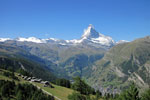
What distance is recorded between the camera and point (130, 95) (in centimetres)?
4925

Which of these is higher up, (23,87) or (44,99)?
(23,87)

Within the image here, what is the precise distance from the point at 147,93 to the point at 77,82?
2322 inches

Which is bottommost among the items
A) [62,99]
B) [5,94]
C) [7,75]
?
[62,99]

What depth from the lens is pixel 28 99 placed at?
66.1m

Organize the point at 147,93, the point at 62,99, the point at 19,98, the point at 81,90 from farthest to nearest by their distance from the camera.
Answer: the point at 81,90 → the point at 62,99 → the point at 19,98 → the point at 147,93

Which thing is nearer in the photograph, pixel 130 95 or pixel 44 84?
pixel 130 95

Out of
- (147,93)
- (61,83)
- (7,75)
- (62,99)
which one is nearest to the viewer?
(147,93)

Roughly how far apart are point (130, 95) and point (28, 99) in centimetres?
4312

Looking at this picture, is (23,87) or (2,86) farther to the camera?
(23,87)

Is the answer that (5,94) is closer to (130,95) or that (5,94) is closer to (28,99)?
(28,99)

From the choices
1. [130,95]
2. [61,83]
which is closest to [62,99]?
[130,95]

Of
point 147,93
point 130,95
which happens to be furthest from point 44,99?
point 147,93

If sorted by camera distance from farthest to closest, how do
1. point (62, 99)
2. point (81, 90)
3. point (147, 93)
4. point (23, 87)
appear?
point (81, 90)
point (62, 99)
point (23, 87)
point (147, 93)

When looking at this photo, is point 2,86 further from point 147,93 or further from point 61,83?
point 61,83
